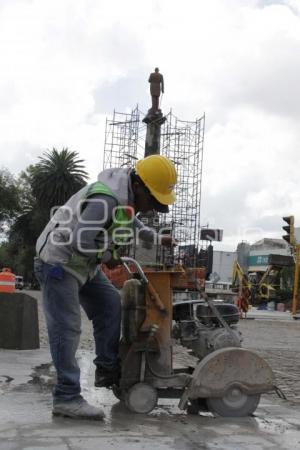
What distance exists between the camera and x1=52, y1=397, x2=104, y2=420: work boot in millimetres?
4258

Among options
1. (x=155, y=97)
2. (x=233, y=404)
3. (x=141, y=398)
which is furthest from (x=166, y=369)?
(x=155, y=97)

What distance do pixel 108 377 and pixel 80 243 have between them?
45.3 inches

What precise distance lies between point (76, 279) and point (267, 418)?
177cm

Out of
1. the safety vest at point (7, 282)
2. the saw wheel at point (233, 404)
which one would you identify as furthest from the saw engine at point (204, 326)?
the safety vest at point (7, 282)

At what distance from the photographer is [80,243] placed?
4.15 metres

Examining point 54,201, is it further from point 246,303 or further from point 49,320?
point 49,320

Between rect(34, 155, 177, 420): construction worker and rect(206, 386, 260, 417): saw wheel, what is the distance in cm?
85

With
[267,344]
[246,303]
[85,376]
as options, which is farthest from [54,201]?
[85,376]

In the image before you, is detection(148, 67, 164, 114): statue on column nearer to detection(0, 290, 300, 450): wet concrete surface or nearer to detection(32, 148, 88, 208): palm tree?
detection(0, 290, 300, 450): wet concrete surface

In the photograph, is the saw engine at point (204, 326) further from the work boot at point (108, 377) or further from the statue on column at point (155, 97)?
the statue on column at point (155, 97)

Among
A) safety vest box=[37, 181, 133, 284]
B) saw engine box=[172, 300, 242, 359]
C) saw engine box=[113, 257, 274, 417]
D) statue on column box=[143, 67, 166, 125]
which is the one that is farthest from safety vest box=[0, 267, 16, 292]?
statue on column box=[143, 67, 166, 125]

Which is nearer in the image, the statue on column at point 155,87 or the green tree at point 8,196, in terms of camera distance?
the statue on column at point 155,87

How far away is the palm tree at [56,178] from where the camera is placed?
64375 millimetres

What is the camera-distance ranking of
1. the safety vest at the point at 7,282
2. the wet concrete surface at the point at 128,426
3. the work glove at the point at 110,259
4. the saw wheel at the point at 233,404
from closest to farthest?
the wet concrete surface at the point at 128,426 < the work glove at the point at 110,259 < the saw wheel at the point at 233,404 < the safety vest at the point at 7,282
